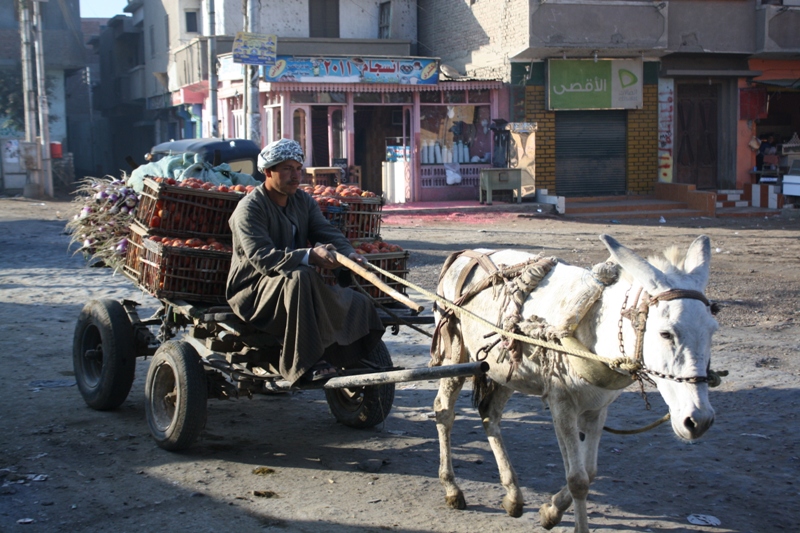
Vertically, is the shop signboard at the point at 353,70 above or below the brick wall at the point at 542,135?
above

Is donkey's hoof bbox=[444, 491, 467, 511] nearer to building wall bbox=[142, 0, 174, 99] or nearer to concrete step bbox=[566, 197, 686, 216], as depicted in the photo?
concrete step bbox=[566, 197, 686, 216]

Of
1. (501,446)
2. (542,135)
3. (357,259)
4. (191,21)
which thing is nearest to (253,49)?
(542,135)

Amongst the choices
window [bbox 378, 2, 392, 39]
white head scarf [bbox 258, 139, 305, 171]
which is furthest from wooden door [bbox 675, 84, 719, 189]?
white head scarf [bbox 258, 139, 305, 171]

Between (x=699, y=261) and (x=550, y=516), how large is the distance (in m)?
1.54

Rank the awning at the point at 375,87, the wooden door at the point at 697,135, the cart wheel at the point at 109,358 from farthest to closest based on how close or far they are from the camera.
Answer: the wooden door at the point at 697,135 → the awning at the point at 375,87 → the cart wheel at the point at 109,358

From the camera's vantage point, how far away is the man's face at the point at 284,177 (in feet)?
17.9

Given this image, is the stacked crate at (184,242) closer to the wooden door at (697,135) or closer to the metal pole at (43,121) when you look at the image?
the wooden door at (697,135)

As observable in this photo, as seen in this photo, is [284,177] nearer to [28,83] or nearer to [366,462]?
[366,462]

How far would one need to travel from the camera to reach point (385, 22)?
29688 mm

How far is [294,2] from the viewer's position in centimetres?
2847

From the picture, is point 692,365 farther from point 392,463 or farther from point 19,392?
point 19,392

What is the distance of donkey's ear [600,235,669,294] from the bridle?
4 centimetres

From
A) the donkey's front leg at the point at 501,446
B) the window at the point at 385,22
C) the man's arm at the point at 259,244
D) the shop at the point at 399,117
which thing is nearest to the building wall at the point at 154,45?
the window at the point at 385,22

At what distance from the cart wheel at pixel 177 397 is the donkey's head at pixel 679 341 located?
9.63 feet
